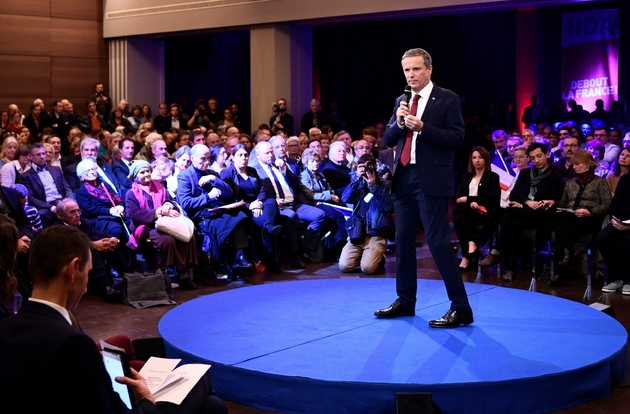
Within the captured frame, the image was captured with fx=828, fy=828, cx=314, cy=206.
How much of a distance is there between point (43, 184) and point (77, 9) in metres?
8.22

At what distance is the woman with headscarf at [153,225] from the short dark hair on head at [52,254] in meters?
4.27

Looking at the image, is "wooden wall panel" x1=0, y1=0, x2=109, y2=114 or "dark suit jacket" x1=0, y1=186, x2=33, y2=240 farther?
"wooden wall panel" x1=0, y1=0, x2=109, y2=114

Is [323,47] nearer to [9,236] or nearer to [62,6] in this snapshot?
[62,6]

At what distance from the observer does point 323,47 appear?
18.2 meters

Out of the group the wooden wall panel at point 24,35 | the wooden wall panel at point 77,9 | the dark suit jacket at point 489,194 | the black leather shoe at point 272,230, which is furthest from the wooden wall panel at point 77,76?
the dark suit jacket at point 489,194

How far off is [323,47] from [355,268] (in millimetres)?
11468

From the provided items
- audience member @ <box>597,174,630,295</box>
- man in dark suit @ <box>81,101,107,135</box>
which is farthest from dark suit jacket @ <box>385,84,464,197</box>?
man in dark suit @ <box>81,101,107,135</box>

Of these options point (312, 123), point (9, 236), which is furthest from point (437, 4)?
point (9, 236)

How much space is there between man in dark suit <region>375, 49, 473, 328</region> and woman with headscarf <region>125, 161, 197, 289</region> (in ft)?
8.70

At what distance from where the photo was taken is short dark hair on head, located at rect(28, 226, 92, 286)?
220 centimetres

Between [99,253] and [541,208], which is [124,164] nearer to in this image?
[99,253]

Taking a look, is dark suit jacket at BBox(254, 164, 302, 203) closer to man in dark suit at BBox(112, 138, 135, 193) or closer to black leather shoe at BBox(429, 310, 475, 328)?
man in dark suit at BBox(112, 138, 135, 193)

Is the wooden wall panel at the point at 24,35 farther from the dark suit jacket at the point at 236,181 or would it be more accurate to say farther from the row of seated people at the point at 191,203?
the dark suit jacket at the point at 236,181

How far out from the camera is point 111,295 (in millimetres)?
6172
